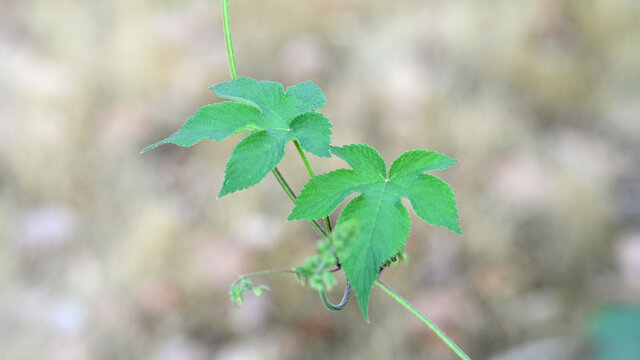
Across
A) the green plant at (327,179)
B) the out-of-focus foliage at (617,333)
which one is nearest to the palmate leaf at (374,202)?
the green plant at (327,179)

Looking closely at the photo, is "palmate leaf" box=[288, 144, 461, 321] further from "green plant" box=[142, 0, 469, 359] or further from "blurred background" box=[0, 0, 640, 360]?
"blurred background" box=[0, 0, 640, 360]

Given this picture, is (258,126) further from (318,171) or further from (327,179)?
(318,171)

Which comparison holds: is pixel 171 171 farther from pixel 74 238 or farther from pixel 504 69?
pixel 504 69

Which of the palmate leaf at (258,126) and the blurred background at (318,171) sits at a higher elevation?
the blurred background at (318,171)

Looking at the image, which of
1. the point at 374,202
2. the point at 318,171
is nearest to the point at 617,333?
the point at 318,171

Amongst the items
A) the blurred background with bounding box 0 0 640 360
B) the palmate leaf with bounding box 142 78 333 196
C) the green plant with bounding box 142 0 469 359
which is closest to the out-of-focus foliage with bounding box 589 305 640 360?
the blurred background with bounding box 0 0 640 360

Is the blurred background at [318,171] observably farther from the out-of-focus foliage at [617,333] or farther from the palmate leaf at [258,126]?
the palmate leaf at [258,126]

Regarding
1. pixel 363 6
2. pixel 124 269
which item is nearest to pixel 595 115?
pixel 363 6
